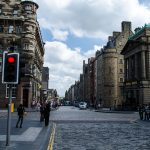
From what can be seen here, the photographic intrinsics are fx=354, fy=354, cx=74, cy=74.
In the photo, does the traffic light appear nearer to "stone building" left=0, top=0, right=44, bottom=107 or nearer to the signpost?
the signpost

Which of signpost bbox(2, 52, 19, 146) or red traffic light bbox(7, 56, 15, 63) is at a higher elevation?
red traffic light bbox(7, 56, 15, 63)

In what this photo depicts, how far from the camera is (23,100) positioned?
2542 inches

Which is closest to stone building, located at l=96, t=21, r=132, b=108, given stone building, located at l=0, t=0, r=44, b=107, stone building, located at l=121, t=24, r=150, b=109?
stone building, located at l=121, t=24, r=150, b=109

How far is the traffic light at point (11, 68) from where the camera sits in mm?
13320

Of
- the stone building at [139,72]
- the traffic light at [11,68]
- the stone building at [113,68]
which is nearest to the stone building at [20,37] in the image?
the stone building at [139,72]

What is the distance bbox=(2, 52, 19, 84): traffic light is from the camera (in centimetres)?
1332

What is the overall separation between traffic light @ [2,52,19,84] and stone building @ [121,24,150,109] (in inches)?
2414

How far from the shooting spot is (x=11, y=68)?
525 inches

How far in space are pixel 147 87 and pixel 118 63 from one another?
44.3 meters

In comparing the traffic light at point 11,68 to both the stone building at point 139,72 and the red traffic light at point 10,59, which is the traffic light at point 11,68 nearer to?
the red traffic light at point 10,59

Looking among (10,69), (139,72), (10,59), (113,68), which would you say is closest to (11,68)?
(10,69)

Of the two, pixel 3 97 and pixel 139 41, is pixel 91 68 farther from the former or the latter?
pixel 3 97

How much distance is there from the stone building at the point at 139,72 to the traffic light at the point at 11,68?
201 feet

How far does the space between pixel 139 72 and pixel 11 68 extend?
68.9 meters
